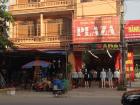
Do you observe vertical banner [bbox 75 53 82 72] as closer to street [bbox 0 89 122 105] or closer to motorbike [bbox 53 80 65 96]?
street [bbox 0 89 122 105]

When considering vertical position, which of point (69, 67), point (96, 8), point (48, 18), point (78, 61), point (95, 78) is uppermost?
point (96, 8)

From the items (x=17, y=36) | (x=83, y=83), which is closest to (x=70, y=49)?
(x=83, y=83)

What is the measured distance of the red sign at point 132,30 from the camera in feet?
136

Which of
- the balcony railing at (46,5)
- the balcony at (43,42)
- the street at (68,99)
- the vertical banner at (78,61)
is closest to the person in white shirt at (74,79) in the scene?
the vertical banner at (78,61)

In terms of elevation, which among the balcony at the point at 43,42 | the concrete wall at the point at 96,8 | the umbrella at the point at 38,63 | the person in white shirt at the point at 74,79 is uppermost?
the concrete wall at the point at 96,8

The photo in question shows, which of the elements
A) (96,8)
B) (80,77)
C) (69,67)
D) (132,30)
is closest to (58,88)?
(80,77)

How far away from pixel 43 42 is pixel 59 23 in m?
2.73

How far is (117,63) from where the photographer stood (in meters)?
43.2

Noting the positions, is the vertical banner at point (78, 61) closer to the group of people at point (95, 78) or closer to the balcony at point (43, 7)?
the group of people at point (95, 78)

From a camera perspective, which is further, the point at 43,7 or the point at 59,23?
the point at 59,23

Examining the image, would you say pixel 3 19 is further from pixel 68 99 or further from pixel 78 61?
pixel 68 99

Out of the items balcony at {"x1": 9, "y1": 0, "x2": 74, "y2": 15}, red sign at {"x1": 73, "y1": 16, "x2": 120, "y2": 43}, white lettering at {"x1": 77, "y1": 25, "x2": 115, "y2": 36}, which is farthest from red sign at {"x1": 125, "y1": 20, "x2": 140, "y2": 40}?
balcony at {"x1": 9, "y1": 0, "x2": 74, "y2": 15}

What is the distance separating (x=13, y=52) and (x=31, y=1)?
7.03 meters

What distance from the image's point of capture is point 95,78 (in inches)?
1706
